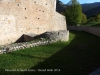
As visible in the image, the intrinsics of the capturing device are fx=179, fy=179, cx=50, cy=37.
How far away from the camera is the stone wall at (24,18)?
12803mm

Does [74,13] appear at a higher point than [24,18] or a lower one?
higher

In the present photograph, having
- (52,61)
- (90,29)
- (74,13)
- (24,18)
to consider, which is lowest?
(52,61)

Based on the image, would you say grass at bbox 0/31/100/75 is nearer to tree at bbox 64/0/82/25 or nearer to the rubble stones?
the rubble stones

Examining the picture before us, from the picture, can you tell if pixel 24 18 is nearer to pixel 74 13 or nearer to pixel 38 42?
pixel 38 42

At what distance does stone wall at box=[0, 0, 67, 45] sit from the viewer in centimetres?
1280

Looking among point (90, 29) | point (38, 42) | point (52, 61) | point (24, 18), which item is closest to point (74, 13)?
point (90, 29)

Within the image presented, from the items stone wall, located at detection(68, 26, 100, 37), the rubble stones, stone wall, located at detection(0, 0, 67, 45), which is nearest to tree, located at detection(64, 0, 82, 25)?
stone wall, located at detection(68, 26, 100, 37)

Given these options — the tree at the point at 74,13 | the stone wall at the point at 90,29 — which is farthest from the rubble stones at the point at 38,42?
the tree at the point at 74,13

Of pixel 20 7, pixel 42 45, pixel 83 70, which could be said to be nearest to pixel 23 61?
pixel 83 70

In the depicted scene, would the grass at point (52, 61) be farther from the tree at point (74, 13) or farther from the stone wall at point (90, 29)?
the tree at point (74, 13)

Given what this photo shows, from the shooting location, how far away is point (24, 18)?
1454 cm

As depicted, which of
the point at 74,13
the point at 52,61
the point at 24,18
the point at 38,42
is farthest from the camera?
the point at 74,13

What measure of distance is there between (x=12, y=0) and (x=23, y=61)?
20.9 ft

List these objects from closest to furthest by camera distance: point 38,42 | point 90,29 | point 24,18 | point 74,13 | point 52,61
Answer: point 52,61 < point 38,42 < point 24,18 < point 90,29 < point 74,13
